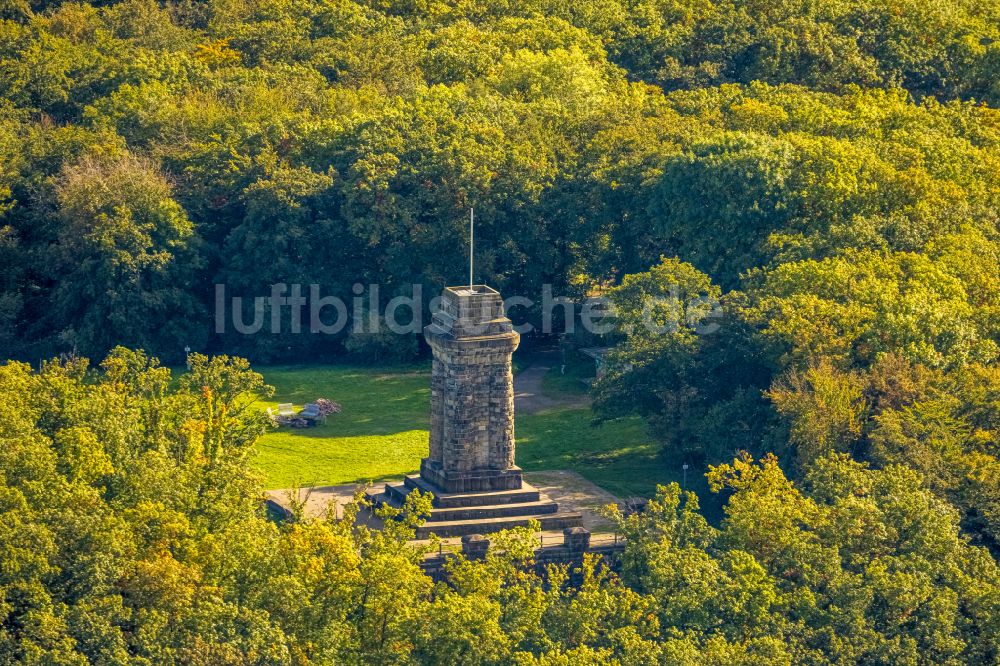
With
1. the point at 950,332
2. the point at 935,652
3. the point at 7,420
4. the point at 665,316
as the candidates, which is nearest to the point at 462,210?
the point at 665,316

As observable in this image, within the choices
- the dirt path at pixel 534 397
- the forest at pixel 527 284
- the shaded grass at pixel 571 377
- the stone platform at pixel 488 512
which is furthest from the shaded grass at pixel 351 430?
the stone platform at pixel 488 512

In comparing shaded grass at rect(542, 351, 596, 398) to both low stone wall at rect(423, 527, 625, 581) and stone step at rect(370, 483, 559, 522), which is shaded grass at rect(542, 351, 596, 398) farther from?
low stone wall at rect(423, 527, 625, 581)

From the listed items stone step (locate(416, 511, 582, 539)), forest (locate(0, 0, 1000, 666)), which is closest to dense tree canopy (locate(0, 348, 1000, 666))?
forest (locate(0, 0, 1000, 666))

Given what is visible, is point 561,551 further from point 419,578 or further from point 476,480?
point 419,578

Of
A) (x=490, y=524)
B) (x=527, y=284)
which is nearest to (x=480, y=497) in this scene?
(x=490, y=524)

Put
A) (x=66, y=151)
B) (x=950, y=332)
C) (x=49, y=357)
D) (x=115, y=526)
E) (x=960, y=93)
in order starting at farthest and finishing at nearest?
(x=960, y=93), (x=66, y=151), (x=49, y=357), (x=950, y=332), (x=115, y=526)

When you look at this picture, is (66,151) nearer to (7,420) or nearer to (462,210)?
(462,210)

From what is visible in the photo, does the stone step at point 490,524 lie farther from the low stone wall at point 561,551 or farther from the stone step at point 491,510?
the low stone wall at point 561,551
